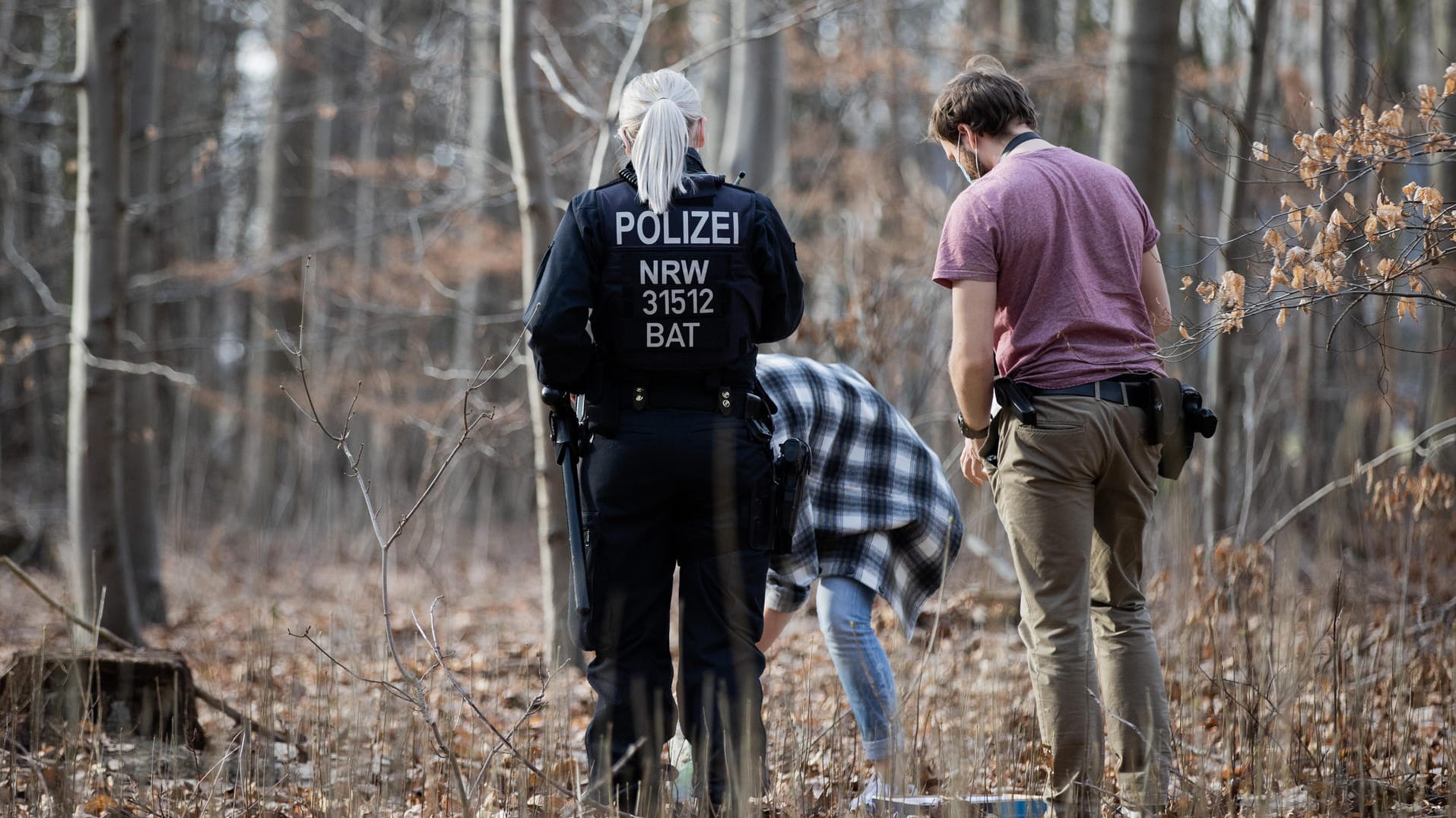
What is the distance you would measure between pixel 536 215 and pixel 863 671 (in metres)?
2.50

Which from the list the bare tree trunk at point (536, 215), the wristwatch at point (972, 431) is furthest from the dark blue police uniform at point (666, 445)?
the bare tree trunk at point (536, 215)

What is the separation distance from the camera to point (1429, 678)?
Answer: 4.26 m

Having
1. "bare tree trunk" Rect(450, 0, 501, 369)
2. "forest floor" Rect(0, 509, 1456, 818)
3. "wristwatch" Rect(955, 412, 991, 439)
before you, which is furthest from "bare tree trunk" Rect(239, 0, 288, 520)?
"wristwatch" Rect(955, 412, 991, 439)

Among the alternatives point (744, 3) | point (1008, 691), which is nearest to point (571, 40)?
point (744, 3)

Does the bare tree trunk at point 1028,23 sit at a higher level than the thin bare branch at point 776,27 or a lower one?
higher

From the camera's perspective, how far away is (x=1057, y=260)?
2932 mm

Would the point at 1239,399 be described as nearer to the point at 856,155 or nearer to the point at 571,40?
the point at 856,155

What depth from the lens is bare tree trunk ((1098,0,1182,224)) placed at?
5.22 metres

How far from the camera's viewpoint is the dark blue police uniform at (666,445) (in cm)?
294

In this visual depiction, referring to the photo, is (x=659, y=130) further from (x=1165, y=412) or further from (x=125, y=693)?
(x=125, y=693)

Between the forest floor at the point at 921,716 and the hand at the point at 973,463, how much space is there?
15.1 inches

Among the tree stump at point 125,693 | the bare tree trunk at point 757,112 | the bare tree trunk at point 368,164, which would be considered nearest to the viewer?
the tree stump at point 125,693

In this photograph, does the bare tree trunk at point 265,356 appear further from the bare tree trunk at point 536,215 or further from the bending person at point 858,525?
the bending person at point 858,525

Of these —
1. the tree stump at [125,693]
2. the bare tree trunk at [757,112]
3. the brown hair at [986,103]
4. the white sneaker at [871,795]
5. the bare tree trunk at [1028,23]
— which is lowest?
the white sneaker at [871,795]
